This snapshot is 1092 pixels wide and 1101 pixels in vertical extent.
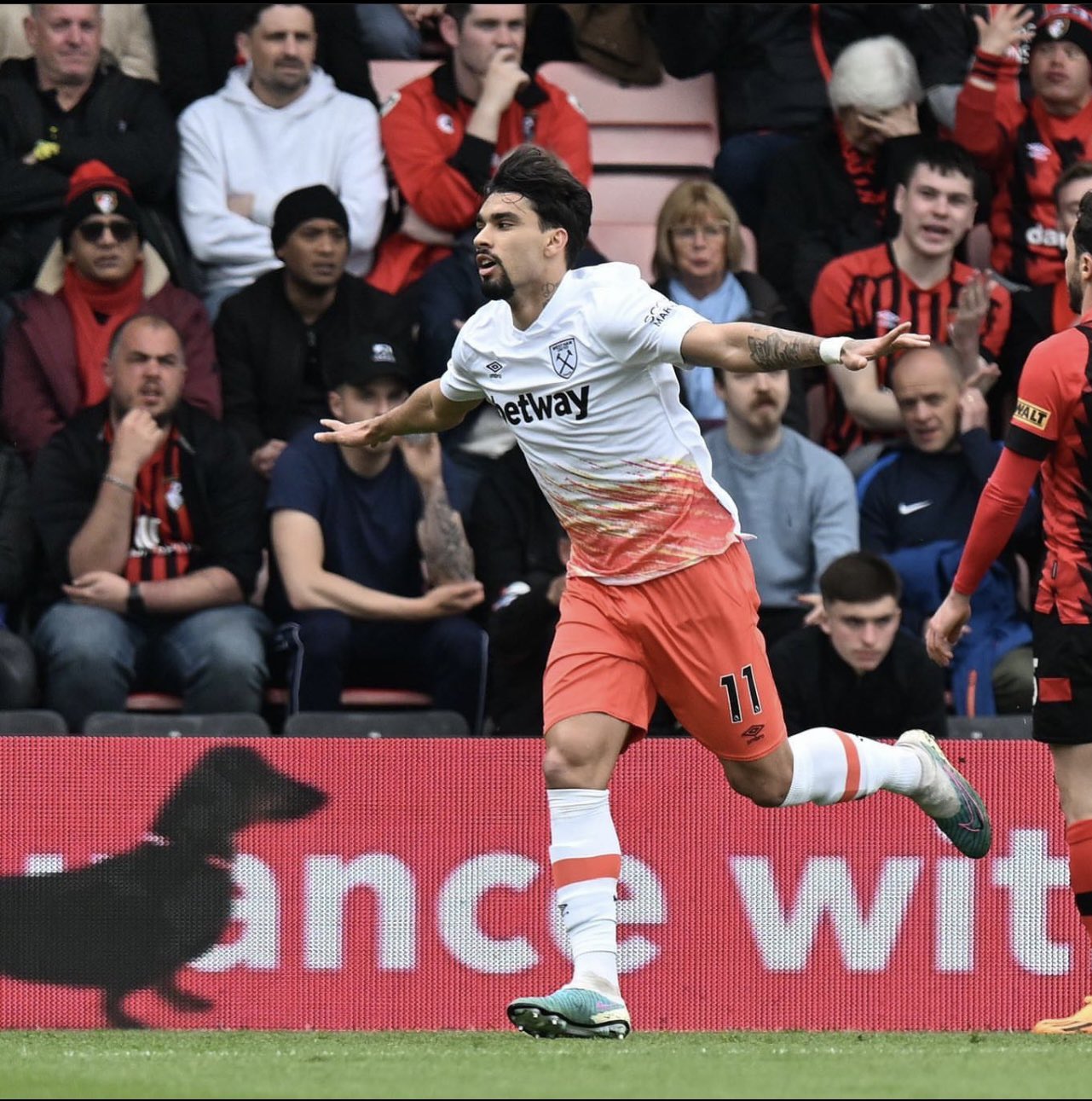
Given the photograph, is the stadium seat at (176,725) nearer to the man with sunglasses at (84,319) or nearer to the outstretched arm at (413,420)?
the man with sunglasses at (84,319)

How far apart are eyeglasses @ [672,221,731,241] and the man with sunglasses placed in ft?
7.13

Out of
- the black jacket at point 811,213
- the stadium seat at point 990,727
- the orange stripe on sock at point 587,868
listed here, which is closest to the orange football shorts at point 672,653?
the orange stripe on sock at point 587,868

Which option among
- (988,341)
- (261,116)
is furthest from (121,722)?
(988,341)

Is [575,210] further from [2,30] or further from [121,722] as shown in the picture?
[2,30]

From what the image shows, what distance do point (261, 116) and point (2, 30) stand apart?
1.34 m

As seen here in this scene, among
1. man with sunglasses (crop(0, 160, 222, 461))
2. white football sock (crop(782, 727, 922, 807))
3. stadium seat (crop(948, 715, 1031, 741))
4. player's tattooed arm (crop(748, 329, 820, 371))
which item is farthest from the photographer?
man with sunglasses (crop(0, 160, 222, 461))

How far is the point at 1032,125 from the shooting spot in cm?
1076

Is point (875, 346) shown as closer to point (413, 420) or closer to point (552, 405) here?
point (552, 405)

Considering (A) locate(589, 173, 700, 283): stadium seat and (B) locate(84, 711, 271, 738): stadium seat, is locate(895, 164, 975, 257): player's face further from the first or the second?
(B) locate(84, 711, 271, 738): stadium seat

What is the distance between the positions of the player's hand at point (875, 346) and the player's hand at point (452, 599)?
3558 mm

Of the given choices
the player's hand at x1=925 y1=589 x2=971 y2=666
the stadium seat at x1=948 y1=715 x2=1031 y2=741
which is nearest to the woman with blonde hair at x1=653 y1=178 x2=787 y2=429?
the stadium seat at x1=948 y1=715 x2=1031 y2=741

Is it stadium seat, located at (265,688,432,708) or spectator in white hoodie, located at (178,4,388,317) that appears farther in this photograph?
spectator in white hoodie, located at (178,4,388,317)

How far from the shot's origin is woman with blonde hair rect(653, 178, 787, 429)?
393 inches

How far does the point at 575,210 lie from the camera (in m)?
6.19
